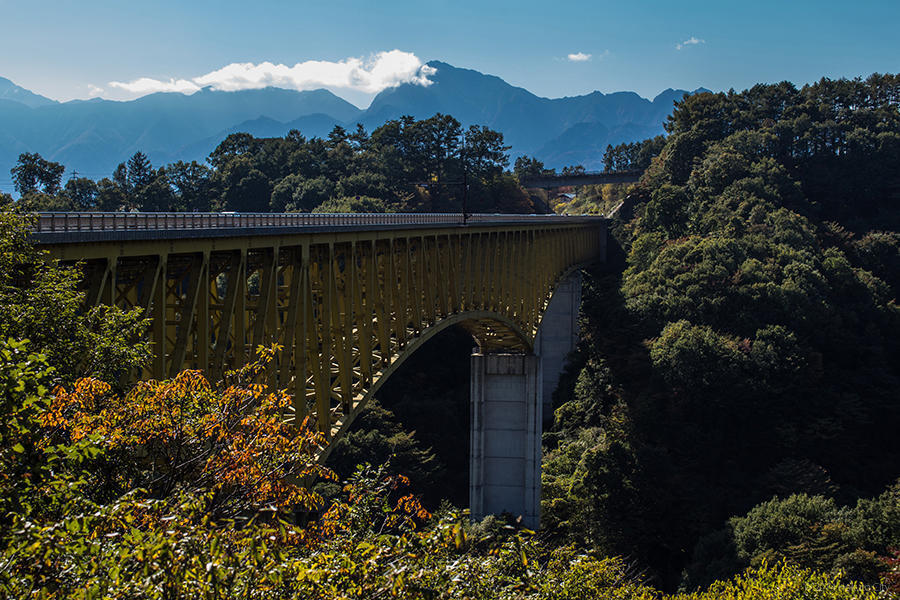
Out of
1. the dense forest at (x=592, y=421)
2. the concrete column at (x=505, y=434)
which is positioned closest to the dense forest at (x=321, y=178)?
the dense forest at (x=592, y=421)

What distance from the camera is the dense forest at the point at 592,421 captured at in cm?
800

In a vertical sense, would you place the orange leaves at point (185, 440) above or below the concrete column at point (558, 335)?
above

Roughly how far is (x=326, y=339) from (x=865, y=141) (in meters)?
80.1

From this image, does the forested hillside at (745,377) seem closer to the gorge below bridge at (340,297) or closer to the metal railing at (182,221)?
the gorge below bridge at (340,297)

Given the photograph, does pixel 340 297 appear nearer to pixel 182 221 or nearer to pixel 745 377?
pixel 182 221

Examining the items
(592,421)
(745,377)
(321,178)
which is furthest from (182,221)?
(321,178)

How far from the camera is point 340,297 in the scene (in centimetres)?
2497

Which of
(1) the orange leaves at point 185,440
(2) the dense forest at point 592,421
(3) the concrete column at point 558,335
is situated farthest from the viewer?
(3) the concrete column at point 558,335

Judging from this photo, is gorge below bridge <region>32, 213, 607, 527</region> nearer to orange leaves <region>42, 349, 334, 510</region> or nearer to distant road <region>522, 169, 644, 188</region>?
orange leaves <region>42, 349, 334, 510</region>

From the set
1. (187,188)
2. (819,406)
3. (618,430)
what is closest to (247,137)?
(187,188)

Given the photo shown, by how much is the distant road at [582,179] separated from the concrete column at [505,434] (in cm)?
7382

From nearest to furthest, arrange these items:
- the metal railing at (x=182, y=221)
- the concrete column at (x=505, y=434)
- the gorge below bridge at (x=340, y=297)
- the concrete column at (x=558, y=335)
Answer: the metal railing at (x=182, y=221) < the gorge below bridge at (x=340, y=297) < the concrete column at (x=505, y=434) < the concrete column at (x=558, y=335)

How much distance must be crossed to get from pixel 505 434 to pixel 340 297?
24055 mm

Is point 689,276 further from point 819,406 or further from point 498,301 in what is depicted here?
point 498,301
